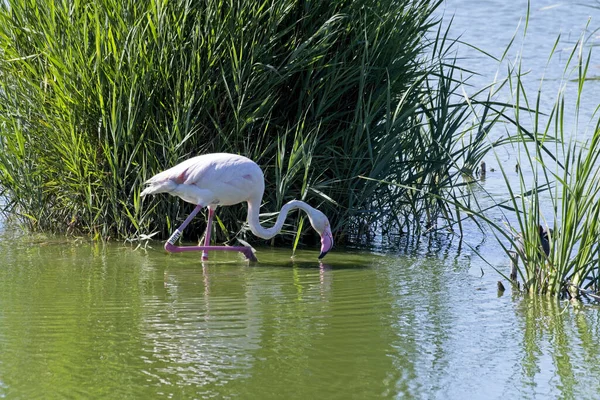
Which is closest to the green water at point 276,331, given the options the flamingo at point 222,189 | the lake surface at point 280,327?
the lake surface at point 280,327

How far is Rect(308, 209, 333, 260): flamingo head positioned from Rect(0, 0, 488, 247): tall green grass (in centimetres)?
19

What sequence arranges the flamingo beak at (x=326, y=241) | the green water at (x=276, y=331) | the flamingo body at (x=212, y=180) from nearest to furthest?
the green water at (x=276, y=331) → the flamingo body at (x=212, y=180) → the flamingo beak at (x=326, y=241)

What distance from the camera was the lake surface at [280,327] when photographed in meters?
4.52

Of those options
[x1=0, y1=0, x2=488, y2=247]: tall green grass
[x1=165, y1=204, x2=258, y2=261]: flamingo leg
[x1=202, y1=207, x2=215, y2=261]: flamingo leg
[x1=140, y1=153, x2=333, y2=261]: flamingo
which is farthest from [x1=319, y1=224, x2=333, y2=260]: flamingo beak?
[x1=202, y1=207, x2=215, y2=261]: flamingo leg

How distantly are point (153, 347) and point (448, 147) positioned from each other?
364cm

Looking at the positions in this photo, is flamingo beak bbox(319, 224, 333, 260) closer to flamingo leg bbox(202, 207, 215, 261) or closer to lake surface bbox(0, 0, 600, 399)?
lake surface bbox(0, 0, 600, 399)

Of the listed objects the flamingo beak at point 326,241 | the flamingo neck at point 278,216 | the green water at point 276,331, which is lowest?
the green water at point 276,331

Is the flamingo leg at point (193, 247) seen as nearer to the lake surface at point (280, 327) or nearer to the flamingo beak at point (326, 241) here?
the lake surface at point (280, 327)

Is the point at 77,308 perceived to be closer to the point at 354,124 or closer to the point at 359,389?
the point at 359,389

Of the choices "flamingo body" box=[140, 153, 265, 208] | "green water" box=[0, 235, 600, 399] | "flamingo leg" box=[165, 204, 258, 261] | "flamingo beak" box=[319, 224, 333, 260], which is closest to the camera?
"green water" box=[0, 235, 600, 399]

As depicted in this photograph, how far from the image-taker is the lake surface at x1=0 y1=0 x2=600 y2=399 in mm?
4520

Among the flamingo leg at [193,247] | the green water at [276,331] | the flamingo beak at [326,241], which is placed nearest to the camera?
the green water at [276,331]

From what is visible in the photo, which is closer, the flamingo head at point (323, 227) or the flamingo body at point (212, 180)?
the flamingo body at point (212, 180)

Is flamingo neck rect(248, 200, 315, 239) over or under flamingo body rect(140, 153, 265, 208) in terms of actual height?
under
